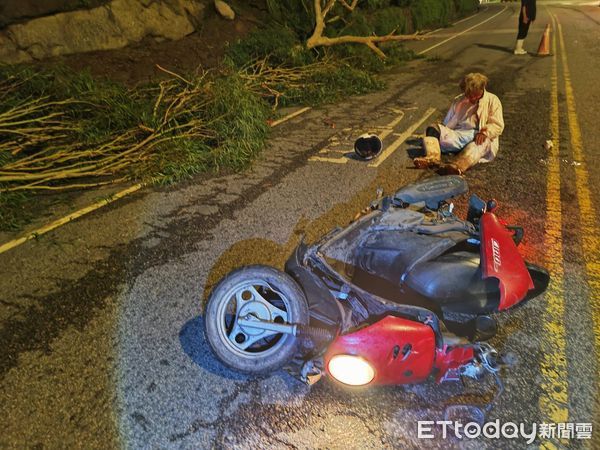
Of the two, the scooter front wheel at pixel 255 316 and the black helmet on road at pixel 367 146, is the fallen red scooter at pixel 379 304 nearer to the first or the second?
the scooter front wheel at pixel 255 316

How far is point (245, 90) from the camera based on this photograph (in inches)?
281

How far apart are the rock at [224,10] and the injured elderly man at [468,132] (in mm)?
9615

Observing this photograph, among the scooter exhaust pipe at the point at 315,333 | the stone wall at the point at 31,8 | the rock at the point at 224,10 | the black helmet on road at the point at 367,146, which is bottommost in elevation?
the black helmet on road at the point at 367,146

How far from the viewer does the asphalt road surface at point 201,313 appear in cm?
217

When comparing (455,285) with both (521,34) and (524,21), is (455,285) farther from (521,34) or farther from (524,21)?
(524,21)

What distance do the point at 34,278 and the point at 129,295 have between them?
970 millimetres

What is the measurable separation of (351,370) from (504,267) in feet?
3.39

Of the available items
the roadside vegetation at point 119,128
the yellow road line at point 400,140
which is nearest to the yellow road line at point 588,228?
the yellow road line at point 400,140

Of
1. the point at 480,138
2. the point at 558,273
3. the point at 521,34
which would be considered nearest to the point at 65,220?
the point at 558,273

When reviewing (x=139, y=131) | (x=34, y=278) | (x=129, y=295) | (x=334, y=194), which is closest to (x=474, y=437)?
(x=129, y=295)

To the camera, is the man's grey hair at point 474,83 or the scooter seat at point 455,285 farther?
the man's grey hair at point 474,83

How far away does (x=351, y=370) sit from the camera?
2.03 metres

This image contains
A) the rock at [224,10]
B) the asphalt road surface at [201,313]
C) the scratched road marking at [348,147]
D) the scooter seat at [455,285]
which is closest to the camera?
the asphalt road surface at [201,313]

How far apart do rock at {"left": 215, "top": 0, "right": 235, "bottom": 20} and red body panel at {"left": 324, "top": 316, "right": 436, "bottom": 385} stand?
13.0m
